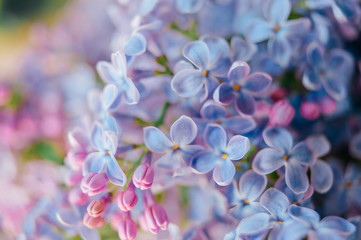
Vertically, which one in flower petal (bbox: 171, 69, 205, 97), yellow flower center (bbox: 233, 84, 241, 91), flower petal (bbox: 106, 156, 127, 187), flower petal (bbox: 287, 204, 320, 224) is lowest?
flower petal (bbox: 287, 204, 320, 224)

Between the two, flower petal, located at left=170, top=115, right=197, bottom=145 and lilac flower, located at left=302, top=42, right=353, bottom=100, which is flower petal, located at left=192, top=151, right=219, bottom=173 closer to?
flower petal, located at left=170, top=115, right=197, bottom=145

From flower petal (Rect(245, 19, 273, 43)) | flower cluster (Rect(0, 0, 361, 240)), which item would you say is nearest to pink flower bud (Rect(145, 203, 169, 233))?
flower cluster (Rect(0, 0, 361, 240))

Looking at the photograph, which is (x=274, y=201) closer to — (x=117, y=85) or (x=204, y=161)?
(x=204, y=161)

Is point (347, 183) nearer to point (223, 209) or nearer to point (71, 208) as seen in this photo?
point (223, 209)

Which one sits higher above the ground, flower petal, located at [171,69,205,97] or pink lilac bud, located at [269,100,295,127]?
flower petal, located at [171,69,205,97]

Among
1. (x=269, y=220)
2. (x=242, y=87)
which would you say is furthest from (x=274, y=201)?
(x=242, y=87)

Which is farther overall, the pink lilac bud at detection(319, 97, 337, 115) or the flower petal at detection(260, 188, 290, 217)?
the pink lilac bud at detection(319, 97, 337, 115)

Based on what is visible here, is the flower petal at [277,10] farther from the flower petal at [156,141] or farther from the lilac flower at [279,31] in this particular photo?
the flower petal at [156,141]
